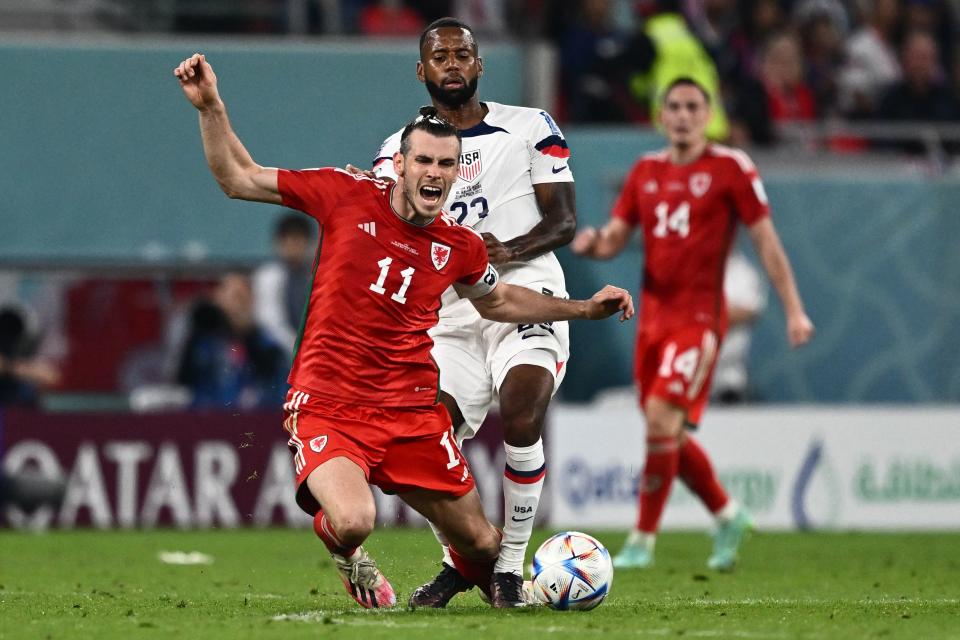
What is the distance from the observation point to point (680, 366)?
32.9 ft

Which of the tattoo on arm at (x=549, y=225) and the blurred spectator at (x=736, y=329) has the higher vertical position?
the tattoo on arm at (x=549, y=225)

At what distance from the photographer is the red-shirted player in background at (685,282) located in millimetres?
10062

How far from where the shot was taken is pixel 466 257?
7.23m

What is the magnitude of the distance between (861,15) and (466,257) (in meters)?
12.5

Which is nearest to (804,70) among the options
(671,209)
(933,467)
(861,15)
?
(861,15)

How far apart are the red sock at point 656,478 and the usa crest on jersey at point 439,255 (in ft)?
10.6

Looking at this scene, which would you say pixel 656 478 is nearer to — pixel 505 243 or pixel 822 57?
pixel 505 243

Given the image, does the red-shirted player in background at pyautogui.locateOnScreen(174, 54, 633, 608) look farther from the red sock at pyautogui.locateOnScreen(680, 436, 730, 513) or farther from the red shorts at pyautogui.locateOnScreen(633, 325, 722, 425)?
the red sock at pyautogui.locateOnScreen(680, 436, 730, 513)

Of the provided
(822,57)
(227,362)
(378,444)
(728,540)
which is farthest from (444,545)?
(822,57)

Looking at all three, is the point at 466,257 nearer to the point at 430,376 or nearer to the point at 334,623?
the point at 430,376

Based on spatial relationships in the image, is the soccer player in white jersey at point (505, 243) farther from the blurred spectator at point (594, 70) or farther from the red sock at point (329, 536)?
the blurred spectator at point (594, 70)

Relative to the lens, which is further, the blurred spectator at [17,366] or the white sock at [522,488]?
the blurred spectator at [17,366]

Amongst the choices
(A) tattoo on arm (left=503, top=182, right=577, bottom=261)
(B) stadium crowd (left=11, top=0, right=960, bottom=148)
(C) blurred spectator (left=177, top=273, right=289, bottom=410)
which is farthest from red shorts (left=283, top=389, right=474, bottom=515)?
(B) stadium crowd (left=11, top=0, right=960, bottom=148)

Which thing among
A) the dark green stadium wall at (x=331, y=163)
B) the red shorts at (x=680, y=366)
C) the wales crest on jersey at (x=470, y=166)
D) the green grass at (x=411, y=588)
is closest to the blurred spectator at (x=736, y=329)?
the dark green stadium wall at (x=331, y=163)
